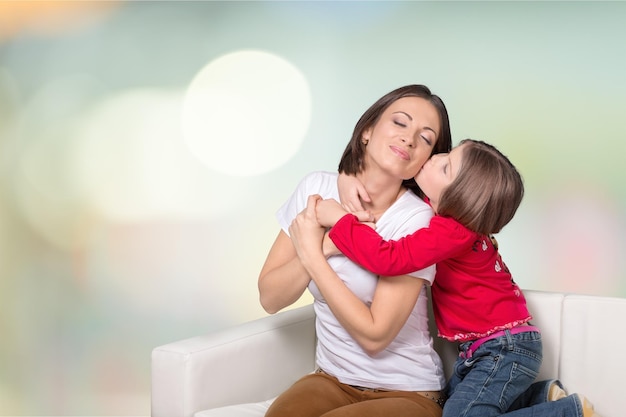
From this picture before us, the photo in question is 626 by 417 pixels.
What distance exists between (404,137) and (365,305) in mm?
468

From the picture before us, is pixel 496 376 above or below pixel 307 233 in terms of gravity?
below

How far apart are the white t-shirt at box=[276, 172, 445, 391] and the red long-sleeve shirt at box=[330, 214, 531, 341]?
3.1 inches

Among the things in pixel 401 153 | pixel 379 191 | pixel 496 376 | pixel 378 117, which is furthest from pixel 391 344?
pixel 378 117

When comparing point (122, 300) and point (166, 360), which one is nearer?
point (166, 360)

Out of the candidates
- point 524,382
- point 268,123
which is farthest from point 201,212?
point 524,382

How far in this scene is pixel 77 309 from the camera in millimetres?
4305

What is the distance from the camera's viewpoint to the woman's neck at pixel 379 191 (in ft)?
7.97

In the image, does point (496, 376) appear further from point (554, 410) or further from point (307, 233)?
point (307, 233)

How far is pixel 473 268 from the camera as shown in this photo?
238 cm

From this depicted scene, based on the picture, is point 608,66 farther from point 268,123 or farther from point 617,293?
point 268,123

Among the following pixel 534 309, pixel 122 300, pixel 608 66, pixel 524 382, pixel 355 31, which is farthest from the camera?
pixel 122 300

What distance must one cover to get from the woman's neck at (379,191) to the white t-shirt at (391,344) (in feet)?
0.11

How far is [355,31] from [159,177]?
1160mm

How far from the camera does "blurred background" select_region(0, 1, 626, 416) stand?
3.74 meters
